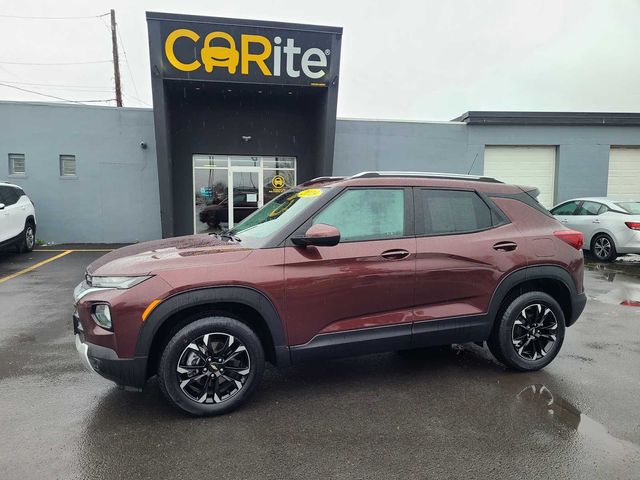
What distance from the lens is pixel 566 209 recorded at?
38.4 ft

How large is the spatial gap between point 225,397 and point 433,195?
2.42 m

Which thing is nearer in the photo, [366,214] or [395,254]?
[395,254]

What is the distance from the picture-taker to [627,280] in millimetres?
8484

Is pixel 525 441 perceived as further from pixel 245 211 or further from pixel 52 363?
pixel 245 211

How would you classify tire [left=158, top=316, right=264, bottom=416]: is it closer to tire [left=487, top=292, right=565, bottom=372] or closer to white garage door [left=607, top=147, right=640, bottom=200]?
tire [left=487, top=292, right=565, bottom=372]

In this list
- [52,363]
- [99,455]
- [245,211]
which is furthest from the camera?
[245,211]

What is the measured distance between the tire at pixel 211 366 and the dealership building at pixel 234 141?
9.64 meters

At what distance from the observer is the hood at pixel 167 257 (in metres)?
3.13

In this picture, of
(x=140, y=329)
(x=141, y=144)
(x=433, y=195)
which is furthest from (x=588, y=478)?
(x=141, y=144)

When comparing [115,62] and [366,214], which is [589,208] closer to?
[366,214]

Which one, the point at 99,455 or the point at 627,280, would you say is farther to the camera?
the point at 627,280

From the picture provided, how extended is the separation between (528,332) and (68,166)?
13.3 m

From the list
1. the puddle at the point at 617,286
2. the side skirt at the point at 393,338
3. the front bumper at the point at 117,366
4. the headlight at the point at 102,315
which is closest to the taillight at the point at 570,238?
the side skirt at the point at 393,338

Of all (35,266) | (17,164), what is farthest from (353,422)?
(17,164)
